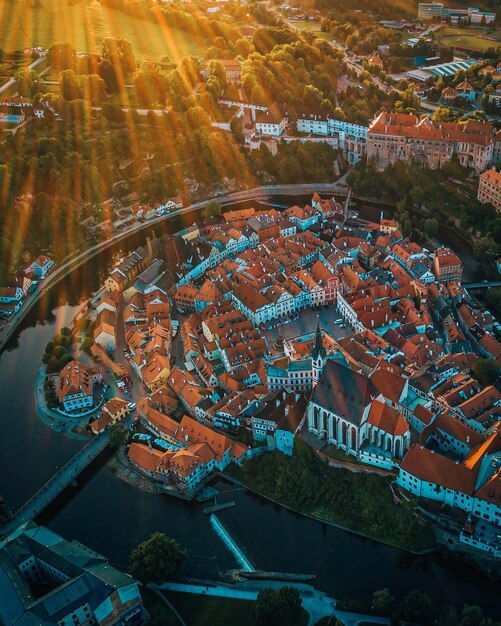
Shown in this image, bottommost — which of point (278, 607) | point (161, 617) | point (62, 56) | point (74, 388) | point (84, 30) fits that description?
point (161, 617)

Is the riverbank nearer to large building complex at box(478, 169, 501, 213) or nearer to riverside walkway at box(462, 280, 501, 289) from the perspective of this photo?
riverside walkway at box(462, 280, 501, 289)

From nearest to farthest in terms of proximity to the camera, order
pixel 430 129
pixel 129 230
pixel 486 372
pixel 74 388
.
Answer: pixel 486 372 → pixel 74 388 → pixel 129 230 → pixel 430 129

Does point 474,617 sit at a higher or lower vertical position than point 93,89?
lower

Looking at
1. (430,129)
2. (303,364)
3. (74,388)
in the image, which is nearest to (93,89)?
(430,129)

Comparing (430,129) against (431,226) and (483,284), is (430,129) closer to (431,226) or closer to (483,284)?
(431,226)

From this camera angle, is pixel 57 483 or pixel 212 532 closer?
pixel 212 532

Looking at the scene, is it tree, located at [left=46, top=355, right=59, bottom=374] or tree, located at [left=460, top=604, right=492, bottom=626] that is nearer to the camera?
tree, located at [left=460, top=604, right=492, bottom=626]

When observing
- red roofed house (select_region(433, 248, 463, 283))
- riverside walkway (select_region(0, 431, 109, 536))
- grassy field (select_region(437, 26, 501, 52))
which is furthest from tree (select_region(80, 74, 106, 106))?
riverside walkway (select_region(0, 431, 109, 536))

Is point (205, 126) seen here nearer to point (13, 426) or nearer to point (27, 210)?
point (27, 210)
